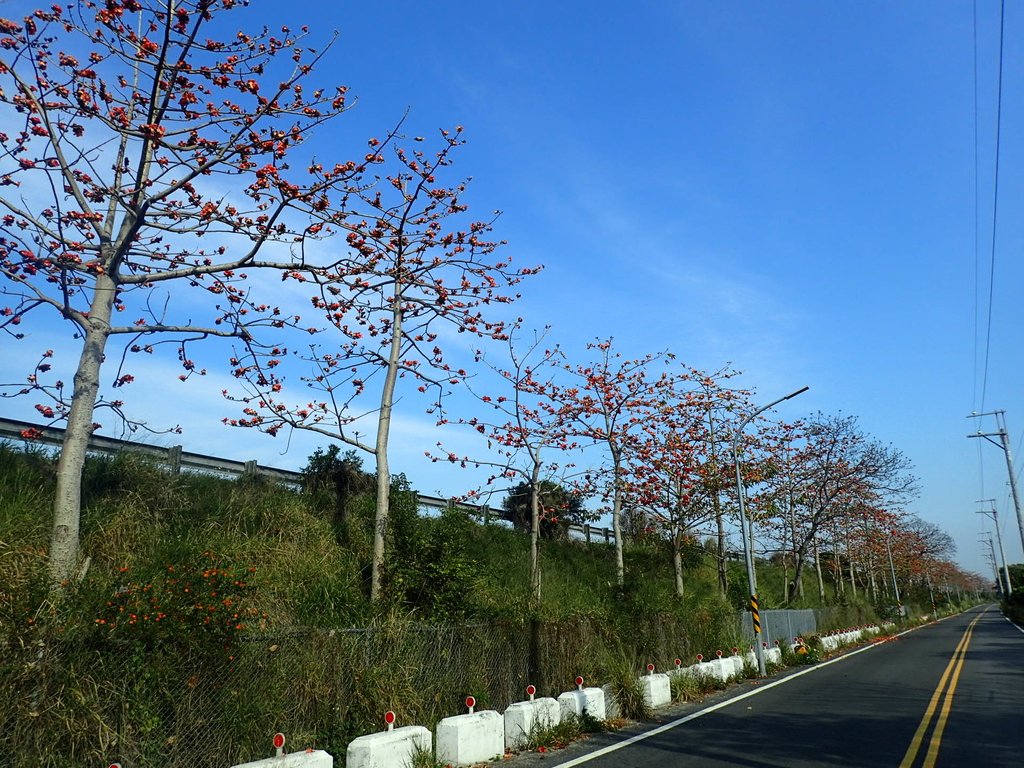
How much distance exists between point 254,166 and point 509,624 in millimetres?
8429

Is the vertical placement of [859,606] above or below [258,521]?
below

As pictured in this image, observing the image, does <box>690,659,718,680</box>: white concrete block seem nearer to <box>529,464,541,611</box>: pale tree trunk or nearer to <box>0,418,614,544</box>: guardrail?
<box>529,464,541,611</box>: pale tree trunk

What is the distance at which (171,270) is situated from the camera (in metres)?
9.19

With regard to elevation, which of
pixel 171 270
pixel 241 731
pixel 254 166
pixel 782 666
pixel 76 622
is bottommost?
pixel 782 666

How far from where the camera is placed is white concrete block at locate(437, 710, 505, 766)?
9.15 m

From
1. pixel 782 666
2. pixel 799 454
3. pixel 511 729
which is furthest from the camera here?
pixel 799 454

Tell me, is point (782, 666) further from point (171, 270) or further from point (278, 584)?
point (171, 270)

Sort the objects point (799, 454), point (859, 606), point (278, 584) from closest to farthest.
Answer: point (278, 584), point (799, 454), point (859, 606)

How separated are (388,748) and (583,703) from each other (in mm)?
4885

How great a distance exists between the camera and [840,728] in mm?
11086

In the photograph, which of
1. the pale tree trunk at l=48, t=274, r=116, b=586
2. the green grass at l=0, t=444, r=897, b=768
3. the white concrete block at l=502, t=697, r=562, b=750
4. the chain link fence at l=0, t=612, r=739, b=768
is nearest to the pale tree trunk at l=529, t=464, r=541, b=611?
the green grass at l=0, t=444, r=897, b=768

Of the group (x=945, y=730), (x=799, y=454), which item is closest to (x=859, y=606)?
(x=799, y=454)

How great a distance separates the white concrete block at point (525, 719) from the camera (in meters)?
10.6

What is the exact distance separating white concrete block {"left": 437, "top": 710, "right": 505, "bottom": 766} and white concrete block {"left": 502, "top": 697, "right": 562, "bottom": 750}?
45 cm
